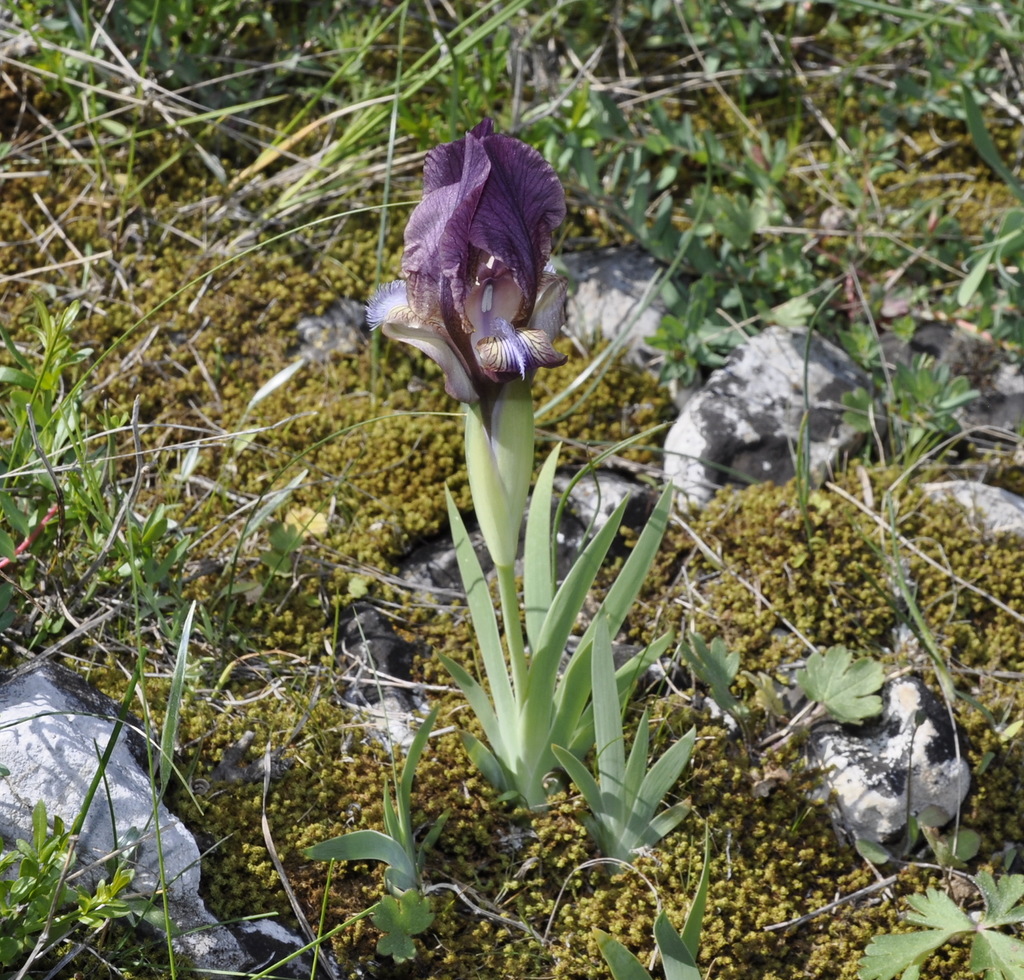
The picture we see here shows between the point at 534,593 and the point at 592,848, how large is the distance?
0.54 m

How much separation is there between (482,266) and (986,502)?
1.74 metres

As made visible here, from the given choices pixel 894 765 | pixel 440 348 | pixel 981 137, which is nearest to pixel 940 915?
pixel 894 765

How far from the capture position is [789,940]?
6.74 feet

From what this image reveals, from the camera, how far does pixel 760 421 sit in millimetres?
Answer: 2881

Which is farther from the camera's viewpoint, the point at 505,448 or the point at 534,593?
the point at 534,593

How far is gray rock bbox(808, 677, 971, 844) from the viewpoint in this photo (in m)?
2.18

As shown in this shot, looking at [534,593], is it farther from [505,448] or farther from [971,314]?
[971,314]

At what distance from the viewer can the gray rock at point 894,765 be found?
2180 millimetres

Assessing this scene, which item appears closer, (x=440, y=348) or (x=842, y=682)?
(x=440, y=348)

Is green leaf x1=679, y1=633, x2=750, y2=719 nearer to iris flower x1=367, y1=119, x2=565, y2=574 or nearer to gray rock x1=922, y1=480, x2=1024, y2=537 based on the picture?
iris flower x1=367, y1=119, x2=565, y2=574

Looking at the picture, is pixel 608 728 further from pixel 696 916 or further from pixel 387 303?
pixel 387 303

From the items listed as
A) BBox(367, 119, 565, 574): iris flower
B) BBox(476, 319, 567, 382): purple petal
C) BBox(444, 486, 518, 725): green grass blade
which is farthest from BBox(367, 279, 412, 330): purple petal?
BBox(444, 486, 518, 725): green grass blade

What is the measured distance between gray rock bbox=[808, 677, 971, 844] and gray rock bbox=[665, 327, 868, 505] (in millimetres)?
757

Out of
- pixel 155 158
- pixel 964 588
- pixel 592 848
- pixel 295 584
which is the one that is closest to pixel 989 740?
pixel 964 588
